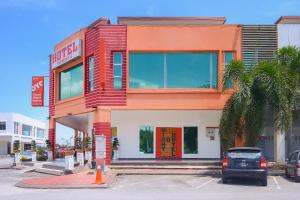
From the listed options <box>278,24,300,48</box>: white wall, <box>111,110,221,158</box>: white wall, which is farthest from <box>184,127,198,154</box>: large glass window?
<box>278,24,300,48</box>: white wall

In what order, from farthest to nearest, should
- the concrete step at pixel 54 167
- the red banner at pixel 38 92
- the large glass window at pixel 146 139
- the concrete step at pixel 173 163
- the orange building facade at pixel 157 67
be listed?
1. the red banner at pixel 38 92
2. the large glass window at pixel 146 139
3. the orange building facade at pixel 157 67
4. the concrete step at pixel 173 163
5. the concrete step at pixel 54 167

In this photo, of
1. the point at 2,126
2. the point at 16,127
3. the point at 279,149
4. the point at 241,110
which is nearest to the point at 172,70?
the point at 241,110

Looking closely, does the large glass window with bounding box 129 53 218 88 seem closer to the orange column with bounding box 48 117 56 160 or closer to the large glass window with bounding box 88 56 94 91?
the large glass window with bounding box 88 56 94 91

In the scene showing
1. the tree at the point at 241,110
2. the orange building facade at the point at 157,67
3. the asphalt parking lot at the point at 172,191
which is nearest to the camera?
the asphalt parking lot at the point at 172,191

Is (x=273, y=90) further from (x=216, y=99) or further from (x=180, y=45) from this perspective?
(x=180, y=45)

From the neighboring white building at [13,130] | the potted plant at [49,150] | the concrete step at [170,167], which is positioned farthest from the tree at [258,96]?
the neighboring white building at [13,130]

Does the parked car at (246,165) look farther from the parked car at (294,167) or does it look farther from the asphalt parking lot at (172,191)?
the parked car at (294,167)

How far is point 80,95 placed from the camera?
3073 centimetres

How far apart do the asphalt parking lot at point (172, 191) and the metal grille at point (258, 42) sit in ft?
29.1

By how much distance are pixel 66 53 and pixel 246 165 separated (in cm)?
1666

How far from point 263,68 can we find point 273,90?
1.22 m

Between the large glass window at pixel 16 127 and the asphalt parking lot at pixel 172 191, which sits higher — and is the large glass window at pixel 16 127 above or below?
above

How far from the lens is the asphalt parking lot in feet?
49.8

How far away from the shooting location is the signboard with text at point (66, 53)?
98.8 feet
